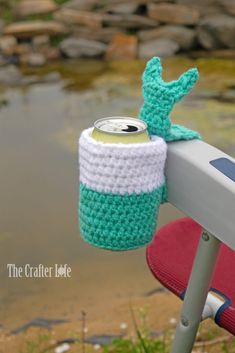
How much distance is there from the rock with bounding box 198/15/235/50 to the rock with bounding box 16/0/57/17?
1.55 metres

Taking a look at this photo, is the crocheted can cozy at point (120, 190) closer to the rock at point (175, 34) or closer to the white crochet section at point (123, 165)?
the white crochet section at point (123, 165)

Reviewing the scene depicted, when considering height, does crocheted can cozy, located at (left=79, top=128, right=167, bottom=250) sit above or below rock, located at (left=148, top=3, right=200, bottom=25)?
above

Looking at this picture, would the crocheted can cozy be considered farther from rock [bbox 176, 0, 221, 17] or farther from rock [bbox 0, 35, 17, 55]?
rock [bbox 176, 0, 221, 17]

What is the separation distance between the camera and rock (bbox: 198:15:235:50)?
5.53m

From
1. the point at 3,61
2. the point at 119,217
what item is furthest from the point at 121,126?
the point at 3,61

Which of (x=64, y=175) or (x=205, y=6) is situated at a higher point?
(x=205, y=6)

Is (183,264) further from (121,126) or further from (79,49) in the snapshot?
(79,49)

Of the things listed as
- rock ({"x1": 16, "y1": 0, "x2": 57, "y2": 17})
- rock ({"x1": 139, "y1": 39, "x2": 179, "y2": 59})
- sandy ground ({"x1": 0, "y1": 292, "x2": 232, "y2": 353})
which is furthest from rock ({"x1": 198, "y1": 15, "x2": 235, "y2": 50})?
sandy ground ({"x1": 0, "y1": 292, "x2": 232, "y2": 353})

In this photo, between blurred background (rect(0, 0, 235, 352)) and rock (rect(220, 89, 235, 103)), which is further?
rock (rect(220, 89, 235, 103))

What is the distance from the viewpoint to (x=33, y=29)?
5.63 metres

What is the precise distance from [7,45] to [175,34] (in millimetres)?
1516

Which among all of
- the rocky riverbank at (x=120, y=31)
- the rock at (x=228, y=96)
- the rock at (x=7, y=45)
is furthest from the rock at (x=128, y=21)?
the rock at (x=228, y=96)

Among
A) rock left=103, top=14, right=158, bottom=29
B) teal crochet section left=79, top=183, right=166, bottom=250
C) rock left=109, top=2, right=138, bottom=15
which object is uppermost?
teal crochet section left=79, top=183, right=166, bottom=250

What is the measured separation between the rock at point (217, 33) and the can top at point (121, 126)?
16.3 feet
